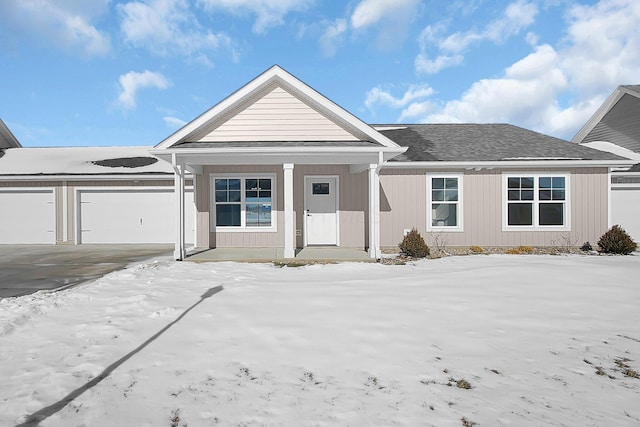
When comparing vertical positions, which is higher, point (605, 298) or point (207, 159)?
point (207, 159)

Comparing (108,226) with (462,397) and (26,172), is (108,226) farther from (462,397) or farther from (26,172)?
(462,397)

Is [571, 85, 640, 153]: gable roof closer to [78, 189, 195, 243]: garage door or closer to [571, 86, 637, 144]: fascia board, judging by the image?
[571, 86, 637, 144]: fascia board

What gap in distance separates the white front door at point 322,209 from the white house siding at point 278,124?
193cm

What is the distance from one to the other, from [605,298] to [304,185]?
331 inches

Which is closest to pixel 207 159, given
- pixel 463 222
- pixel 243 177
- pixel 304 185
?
pixel 243 177

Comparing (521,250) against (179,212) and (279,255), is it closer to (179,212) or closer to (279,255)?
(279,255)

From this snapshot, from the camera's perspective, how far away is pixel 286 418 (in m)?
2.64

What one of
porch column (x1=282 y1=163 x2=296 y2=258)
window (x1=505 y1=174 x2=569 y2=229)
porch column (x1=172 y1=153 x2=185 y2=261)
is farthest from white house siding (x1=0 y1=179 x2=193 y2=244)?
window (x1=505 y1=174 x2=569 y2=229)

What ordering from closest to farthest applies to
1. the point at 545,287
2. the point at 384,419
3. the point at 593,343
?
the point at 384,419 → the point at 593,343 → the point at 545,287

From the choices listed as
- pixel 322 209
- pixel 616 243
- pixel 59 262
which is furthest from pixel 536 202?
pixel 59 262

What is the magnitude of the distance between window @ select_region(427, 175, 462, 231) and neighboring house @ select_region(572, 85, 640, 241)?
20.0 feet

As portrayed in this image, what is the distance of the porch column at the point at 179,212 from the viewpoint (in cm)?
961

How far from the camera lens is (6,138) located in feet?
57.7

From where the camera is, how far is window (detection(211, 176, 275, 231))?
472 inches
